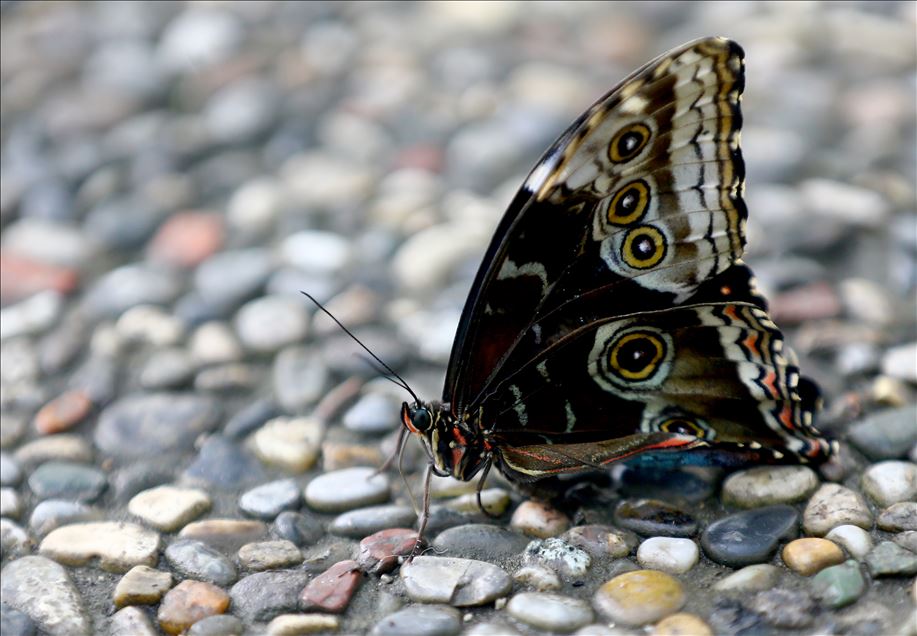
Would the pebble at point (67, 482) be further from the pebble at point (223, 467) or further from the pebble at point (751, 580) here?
the pebble at point (751, 580)

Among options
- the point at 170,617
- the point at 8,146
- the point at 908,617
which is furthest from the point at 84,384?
the point at 908,617

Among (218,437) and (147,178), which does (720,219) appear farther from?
(147,178)

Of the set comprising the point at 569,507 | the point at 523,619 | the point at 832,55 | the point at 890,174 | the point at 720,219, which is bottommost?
the point at 523,619

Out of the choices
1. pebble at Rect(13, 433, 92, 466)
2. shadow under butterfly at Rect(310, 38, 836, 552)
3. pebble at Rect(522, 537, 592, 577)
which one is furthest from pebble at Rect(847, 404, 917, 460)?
pebble at Rect(13, 433, 92, 466)

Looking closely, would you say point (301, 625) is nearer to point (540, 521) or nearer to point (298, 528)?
point (298, 528)

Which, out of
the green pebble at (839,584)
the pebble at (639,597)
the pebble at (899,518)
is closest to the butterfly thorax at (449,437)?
the pebble at (639,597)

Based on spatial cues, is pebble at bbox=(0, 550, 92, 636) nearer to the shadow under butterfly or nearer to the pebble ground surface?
the pebble ground surface

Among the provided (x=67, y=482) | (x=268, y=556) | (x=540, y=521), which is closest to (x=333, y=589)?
(x=268, y=556)
